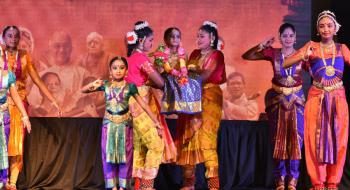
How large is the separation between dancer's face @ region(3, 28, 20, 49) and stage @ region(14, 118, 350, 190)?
0.87 metres

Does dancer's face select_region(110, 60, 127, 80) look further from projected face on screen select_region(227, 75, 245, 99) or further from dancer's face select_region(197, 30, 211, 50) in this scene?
projected face on screen select_region(227, 75, 245, 99)

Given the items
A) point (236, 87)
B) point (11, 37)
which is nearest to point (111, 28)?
point (11, 37)

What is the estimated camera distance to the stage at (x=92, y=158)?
21.2 ft

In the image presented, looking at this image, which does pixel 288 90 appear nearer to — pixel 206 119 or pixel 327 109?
pixel 327 109

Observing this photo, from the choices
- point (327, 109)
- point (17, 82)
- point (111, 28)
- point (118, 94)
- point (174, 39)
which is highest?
point (111, 28)

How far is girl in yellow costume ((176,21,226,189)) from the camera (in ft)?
18.7

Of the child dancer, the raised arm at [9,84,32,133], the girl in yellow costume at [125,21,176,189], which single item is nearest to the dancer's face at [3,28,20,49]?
the raised arm at [9,84,32,133]

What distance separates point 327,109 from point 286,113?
58 centimetres

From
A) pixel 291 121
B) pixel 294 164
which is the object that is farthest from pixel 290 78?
pixel 294 164

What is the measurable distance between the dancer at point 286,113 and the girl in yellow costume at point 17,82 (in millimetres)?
A: 1939

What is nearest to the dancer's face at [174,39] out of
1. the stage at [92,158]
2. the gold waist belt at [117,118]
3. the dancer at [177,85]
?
the dancer at [177,85]

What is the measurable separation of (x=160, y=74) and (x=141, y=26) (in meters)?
0.45

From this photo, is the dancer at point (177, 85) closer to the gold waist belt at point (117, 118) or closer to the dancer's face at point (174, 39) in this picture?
the dancer's face at point (174, 39)

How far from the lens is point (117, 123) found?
17.9ft
